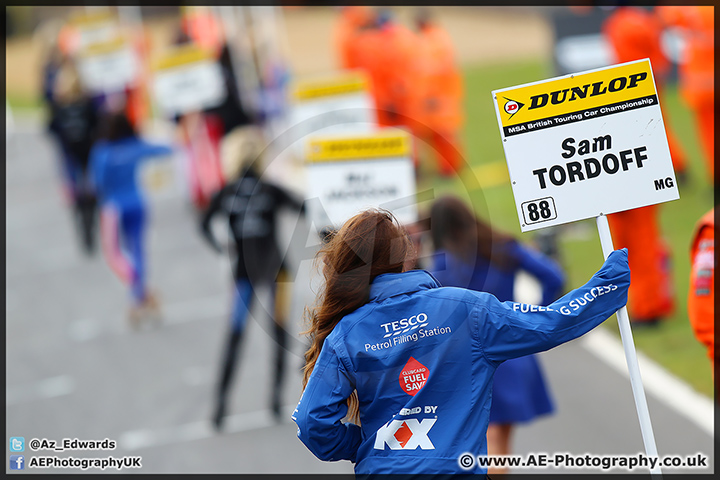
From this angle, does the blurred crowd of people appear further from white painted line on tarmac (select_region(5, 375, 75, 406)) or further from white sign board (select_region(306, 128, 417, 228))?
white painted line on tarmac (select_region(5, 375, 75, 406))

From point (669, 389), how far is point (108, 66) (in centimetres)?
1176

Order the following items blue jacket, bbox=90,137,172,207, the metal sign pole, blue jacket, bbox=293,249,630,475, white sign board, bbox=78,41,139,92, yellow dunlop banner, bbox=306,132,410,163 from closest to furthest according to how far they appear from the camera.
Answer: blue jacket, bbox=293,249,630,475
the metal sign pole
yellow dunlop banner, bbox=306,132,410,163
blue jacket, bbox=90,137,172,207
white sign board, bbox=78,41,139,92

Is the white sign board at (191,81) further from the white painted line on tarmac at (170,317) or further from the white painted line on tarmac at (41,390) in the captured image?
the white painted line on tarmac at (41,390)

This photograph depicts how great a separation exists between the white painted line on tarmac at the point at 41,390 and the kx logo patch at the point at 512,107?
6.10 m

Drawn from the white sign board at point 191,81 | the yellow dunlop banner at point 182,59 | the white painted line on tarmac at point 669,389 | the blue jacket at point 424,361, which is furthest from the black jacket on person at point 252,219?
the yellow dunlop banner at point 182,59

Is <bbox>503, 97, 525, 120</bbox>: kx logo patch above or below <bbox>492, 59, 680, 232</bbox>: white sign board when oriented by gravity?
above

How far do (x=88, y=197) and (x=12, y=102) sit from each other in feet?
59.3

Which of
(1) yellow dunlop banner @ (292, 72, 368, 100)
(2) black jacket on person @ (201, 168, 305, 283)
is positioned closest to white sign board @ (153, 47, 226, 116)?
(1) yellow dunlop banner @ (292, 72, 368, 100)

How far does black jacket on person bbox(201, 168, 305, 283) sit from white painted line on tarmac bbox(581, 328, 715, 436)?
2963mm

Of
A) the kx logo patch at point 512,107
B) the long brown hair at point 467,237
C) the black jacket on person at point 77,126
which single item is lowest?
the long brown hair at point 467,237

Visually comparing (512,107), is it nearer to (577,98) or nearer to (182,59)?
(577,98)

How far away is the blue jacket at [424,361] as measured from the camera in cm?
305

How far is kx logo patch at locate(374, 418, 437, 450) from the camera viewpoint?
306 cm

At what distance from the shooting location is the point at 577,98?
139 inches
